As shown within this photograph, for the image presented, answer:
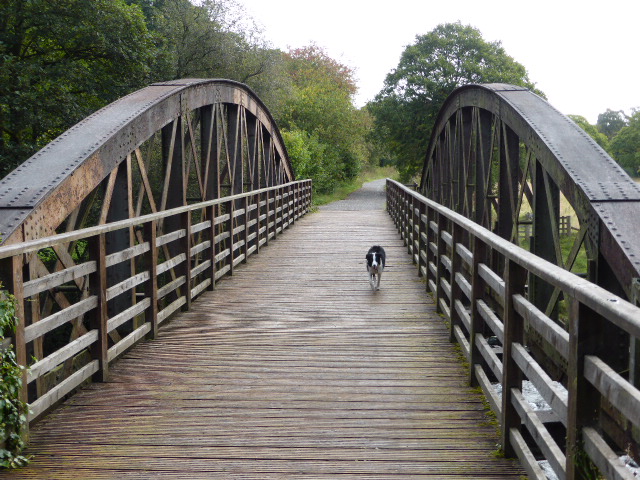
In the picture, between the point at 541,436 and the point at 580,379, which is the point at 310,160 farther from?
the point at 580,379

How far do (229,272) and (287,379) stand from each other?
467cm

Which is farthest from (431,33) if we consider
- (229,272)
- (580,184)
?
(580,184)

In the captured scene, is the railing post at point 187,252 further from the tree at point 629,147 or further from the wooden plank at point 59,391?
the tree at point 629,147

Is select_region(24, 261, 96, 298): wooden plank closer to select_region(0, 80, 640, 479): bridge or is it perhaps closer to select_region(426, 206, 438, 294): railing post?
select_region(0, 80, 640, 479): bridge

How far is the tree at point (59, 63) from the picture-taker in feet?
51.5

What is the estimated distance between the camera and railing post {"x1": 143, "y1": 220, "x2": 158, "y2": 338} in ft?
18.7

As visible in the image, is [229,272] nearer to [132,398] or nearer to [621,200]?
[132,398]

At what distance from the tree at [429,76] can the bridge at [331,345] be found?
1056 inches

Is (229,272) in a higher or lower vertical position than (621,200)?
lower

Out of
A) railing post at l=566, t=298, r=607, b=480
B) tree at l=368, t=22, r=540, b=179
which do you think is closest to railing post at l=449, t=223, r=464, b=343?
railing post at l=566, t=298, r=607, b=480

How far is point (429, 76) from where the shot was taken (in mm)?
35344

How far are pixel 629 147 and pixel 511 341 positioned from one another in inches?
2460

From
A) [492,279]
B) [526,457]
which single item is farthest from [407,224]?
[526,457]

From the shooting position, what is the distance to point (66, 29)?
1700cm
